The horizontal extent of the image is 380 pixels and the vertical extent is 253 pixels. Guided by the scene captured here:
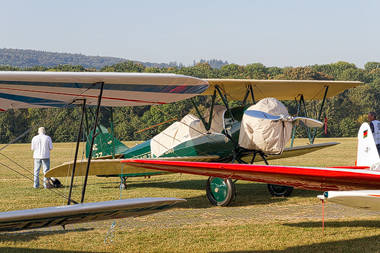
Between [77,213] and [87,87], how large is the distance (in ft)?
5.63

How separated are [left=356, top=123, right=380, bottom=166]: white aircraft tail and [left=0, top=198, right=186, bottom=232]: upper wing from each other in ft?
10.6

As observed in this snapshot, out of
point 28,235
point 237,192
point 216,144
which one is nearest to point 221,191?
point 216,144

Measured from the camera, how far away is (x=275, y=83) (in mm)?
9773

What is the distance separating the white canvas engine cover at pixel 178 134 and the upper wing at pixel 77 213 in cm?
487

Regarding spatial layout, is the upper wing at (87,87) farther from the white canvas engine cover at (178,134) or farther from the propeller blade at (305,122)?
the propeller blade at (305,122)

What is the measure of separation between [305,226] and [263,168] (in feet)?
7.79

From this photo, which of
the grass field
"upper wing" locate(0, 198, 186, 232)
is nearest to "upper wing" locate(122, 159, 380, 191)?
"upper wing" locate(0, 198, 186, 232)

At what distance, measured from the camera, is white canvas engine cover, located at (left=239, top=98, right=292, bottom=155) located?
25.7 ft

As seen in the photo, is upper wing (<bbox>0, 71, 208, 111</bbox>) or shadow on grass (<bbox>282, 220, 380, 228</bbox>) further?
shadow on grass (<bbox>282, 220, 380, 228</bbox>)

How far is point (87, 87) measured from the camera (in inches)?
185

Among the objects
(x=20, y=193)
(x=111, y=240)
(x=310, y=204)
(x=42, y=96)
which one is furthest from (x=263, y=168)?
(x=20, y=193)

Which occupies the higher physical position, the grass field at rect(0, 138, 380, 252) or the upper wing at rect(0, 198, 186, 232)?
the upper wing at rect(0, 198, 186, 232)

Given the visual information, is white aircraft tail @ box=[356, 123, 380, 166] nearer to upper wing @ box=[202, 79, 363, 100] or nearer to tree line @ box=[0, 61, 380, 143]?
upper wing @ box=[202, 79, 363, 100]

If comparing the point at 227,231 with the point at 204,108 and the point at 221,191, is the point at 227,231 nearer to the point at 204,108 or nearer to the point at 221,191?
the point at 221,191
